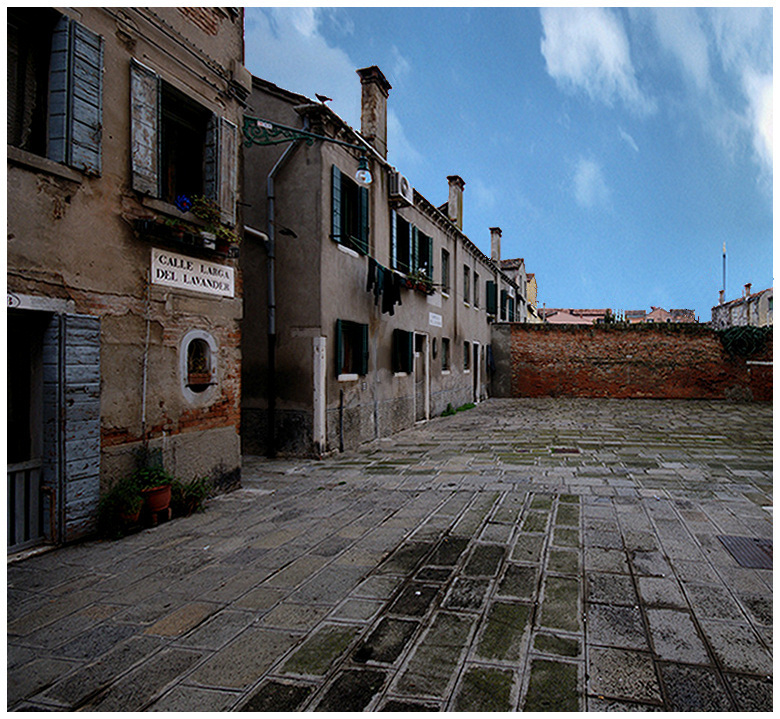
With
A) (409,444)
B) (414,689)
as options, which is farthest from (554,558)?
(409,444)

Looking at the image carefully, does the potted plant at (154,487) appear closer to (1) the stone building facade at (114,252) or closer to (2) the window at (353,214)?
(1) the stone building facade at (114,252)

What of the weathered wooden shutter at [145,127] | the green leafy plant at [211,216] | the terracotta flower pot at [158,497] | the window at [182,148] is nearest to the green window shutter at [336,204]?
the window at [182,148]

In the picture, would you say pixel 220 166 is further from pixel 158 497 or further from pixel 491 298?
pixel 491 298

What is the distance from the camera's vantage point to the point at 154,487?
5297 millimetres

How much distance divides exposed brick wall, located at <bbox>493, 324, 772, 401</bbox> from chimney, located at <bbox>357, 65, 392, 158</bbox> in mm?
12419

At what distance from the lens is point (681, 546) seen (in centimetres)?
450

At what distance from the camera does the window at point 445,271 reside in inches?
634

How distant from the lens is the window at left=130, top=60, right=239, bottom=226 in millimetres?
5500

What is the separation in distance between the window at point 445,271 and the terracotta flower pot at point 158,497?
11690 millimetres

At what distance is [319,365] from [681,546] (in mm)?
5814

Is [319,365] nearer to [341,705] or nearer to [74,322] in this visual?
[74,322]

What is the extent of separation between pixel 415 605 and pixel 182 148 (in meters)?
5.69

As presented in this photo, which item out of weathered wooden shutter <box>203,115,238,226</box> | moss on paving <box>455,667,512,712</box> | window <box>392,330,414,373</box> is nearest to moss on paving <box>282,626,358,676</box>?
moss on paving <box>455,667,512,712</box>

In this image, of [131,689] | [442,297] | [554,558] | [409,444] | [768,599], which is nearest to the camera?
[131,689]
